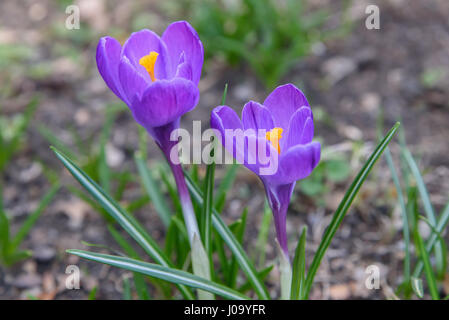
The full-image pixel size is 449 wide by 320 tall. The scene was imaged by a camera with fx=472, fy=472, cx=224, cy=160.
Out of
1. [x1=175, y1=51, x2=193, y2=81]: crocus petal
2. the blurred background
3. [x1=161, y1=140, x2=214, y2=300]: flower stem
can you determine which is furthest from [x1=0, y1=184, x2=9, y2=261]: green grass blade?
[x1=175, y1=51, x2=193, y2=81]: crocus petal

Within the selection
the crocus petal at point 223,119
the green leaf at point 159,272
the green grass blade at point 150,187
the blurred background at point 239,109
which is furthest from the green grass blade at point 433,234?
the green grass blade at point 150,187

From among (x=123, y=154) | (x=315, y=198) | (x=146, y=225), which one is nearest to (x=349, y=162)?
(x=315, y=198)

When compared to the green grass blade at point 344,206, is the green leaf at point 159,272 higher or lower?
lower

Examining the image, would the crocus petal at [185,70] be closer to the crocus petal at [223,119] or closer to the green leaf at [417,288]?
the crocus petal at [223,119]

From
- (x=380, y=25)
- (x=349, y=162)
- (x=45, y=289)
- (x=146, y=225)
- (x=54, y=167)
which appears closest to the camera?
(x=45, y=289)

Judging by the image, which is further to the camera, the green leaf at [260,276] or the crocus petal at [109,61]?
the green leaf at [260,276]

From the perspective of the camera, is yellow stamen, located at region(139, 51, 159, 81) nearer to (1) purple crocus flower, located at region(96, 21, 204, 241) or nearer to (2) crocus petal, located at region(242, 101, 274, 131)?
(1) purple crocus flower, located at region(96, 21, 204, 241)

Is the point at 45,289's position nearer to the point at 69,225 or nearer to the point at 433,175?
the point at 69,225
